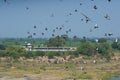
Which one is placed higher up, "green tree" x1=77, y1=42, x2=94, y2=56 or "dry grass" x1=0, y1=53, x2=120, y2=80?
"green tree" x1=77, y1=42, x2=94, y2=56

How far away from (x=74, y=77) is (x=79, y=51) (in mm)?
56266

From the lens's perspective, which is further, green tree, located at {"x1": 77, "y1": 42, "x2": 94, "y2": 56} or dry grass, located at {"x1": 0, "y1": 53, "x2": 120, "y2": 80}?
green tree, located at {"x1": 77, "y1": 42, "x2": 94, "y2": 56}

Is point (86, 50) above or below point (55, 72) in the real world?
above

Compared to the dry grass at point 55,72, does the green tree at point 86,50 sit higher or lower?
higher

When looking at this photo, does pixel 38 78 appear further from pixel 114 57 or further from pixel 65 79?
pixel 114 57

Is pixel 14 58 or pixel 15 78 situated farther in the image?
pixel 14 58

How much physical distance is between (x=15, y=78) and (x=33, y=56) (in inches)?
2117

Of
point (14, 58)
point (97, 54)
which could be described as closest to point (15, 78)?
point (14, 58)

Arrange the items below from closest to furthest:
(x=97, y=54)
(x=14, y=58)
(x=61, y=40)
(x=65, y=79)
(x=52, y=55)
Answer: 1. (x=65, y=79)
2. (x=14, y=58)
3. (x=52, y=55)
4. (x=97, y=54)
5. (x=61, y=40)

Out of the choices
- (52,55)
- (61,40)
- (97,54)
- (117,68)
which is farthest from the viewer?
(61,40)

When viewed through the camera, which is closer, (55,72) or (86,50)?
(55,72)

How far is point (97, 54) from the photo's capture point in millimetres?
126938

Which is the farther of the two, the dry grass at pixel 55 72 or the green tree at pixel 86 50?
the green tree at pixel 86 50

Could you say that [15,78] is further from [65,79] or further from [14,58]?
[14,58]
